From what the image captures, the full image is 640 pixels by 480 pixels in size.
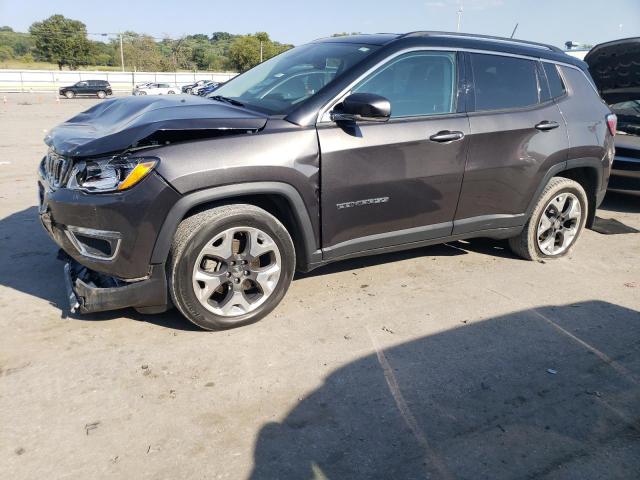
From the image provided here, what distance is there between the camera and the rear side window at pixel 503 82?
13.8 feet

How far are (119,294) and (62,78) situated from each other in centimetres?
5889

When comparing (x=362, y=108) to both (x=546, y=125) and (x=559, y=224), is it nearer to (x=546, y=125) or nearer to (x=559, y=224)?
(x=546, y=125)

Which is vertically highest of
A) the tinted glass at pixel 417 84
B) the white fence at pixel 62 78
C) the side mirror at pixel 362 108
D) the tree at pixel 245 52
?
the tree at pixel 245 52

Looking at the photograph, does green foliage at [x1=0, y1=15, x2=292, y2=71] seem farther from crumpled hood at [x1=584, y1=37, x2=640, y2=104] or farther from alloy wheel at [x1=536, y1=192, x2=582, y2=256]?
alloy wheel at [x1=536, y1=192, x2=582, y2=256]

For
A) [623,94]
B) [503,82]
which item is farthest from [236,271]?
[623,94]

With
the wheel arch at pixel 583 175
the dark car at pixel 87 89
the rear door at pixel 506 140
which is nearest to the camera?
the rear door at pixel 506 140

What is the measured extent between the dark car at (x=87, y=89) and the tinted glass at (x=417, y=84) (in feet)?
138

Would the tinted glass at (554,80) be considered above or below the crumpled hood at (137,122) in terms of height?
above

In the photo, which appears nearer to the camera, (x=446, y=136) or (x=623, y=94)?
(x=446, y=136)

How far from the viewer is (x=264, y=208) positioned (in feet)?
11.8

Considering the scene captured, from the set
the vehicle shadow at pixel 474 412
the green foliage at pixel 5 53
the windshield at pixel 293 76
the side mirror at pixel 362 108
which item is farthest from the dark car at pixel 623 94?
the green foliage at pixel 5 53

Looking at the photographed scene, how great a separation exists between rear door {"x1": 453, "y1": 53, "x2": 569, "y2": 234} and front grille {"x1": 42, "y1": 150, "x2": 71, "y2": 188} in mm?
2778

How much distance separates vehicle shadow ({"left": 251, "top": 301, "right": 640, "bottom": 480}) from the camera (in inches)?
93.2

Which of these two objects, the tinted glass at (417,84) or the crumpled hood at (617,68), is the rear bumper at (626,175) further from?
the tinted glass at (417,84)
